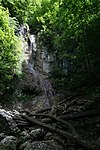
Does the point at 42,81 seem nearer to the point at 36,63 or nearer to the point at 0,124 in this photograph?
the point at 36,63

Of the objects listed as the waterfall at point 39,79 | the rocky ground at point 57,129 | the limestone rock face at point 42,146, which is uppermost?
the waterfall at point 39,79

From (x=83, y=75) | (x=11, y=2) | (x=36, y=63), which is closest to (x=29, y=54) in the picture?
(x=36, y=63)

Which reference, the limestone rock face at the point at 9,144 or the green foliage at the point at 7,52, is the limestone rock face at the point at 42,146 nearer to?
the limestone rock face at the point at 9,144

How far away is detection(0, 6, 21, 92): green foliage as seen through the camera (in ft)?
51.7

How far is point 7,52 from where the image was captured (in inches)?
637

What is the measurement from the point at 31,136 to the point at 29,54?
19414mm

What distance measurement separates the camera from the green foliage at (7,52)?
15.8 meters

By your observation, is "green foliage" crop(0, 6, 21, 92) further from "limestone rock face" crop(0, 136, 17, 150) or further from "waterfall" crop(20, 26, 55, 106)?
"limestone rock face" crop(0, 136, 17, 150)

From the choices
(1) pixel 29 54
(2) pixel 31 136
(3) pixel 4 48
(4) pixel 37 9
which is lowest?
(2) pixel 31 136

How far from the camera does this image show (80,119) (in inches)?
332

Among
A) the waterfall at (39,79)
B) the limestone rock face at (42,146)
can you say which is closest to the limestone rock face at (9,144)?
the limestone rock face at (42,146)

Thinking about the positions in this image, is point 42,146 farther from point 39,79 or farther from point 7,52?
point 39,79

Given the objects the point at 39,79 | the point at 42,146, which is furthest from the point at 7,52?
the point at 42,146

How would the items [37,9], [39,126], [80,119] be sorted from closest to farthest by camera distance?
[80,119] → [39,126] → [37,9]
